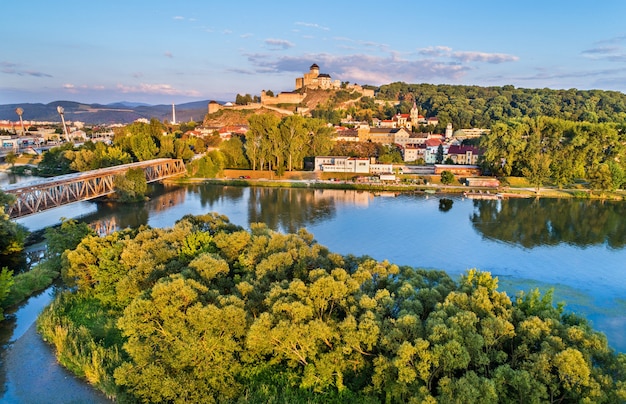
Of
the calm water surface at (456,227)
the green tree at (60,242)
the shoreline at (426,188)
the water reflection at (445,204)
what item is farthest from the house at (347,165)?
the green tree at (60,242)

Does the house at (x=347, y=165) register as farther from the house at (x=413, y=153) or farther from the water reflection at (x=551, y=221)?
the water reflection at (x=551, y=221)

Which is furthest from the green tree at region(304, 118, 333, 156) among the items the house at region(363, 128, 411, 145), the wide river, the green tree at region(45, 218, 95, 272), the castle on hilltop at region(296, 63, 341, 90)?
the castle on hilltop at region(296, 63, 341, 90)

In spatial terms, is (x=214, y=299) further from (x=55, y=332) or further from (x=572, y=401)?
(x=572, y=401)

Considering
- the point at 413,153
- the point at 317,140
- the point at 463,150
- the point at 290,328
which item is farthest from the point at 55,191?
the point at 463,150

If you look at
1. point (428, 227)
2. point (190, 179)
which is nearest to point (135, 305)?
point (428, 227)

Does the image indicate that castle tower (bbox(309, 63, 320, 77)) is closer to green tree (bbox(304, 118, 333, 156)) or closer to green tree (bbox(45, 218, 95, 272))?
green tree (bbox(304, 118, 333, 156))

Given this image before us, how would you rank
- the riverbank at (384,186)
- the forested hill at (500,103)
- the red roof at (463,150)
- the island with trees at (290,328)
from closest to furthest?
the island with trees at (290,328) < the riverbank at (384,186) < the red roof at (463,150) < the forested hill at (500,103)
